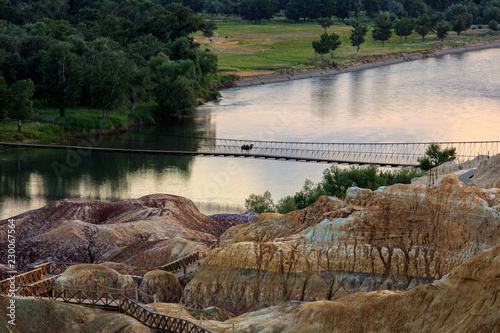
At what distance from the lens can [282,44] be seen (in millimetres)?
139375

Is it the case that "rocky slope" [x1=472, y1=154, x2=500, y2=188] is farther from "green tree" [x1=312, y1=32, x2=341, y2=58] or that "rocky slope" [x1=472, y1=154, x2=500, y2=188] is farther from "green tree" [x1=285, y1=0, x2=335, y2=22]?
"green tree" [x1=285, y1=0, x2=335, y2=22]

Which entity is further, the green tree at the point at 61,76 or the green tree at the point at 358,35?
the green tree at the point at 358,35

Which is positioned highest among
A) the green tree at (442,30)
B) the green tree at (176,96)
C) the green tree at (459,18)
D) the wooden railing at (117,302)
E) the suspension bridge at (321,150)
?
the green tree at (459,18)

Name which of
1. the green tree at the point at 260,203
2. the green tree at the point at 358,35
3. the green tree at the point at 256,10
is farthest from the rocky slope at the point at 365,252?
the green tree at the point at 256,10

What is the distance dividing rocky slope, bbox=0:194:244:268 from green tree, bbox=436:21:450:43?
346 feet

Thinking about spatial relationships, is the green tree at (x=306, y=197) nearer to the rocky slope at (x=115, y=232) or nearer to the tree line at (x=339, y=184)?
the tree line at (x=339, y=184)

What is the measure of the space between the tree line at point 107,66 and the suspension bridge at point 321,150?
9925mm

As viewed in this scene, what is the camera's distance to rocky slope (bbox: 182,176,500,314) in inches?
1252

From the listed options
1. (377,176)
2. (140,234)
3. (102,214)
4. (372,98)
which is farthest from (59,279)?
(372,98)

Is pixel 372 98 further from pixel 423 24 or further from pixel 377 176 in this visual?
pixel 423 24

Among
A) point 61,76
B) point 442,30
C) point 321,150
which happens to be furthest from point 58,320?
point 442,30

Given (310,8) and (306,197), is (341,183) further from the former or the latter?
(310,8)

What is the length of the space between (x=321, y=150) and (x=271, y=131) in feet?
35.1

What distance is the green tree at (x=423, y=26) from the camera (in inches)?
5735
